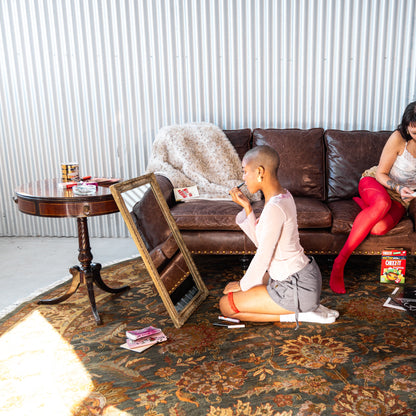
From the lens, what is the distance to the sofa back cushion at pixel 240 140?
11.5ft

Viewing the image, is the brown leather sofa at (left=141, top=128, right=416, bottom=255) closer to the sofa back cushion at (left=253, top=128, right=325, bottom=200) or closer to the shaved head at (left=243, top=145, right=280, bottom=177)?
the sofa back cushion at (left=253, top=128, right=325, bottom=200)

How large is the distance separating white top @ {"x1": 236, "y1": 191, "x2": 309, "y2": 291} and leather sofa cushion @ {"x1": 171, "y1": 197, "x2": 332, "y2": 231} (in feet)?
1.98

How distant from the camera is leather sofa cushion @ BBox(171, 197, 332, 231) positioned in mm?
2861

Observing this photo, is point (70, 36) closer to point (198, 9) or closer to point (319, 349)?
point (198, 9)

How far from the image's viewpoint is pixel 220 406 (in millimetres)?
1692

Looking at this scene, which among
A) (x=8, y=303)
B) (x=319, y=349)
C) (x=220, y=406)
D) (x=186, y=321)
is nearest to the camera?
(x=220, y=406)

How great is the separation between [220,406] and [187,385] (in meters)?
0.20

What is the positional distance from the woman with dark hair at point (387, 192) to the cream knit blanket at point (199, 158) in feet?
2.76

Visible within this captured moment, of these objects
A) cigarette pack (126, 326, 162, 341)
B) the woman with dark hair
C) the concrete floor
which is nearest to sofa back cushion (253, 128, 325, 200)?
the woman with dark hair

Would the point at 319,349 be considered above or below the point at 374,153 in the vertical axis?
below

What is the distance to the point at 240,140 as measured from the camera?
353 cm

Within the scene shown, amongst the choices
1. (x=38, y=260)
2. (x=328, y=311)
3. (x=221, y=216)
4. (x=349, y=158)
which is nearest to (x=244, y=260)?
(x=221, y=216)

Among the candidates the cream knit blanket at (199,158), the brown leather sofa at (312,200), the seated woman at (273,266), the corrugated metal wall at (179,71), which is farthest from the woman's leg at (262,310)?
the corrugated metal wall at (179,71)

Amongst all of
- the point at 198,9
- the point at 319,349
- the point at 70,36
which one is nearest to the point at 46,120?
the point at 70,36
